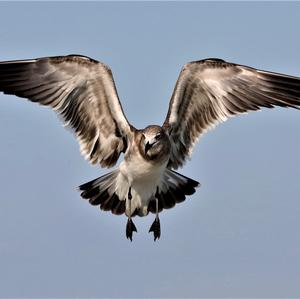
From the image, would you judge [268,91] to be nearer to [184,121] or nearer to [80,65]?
[184,121]

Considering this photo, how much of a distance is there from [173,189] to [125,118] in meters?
1.65

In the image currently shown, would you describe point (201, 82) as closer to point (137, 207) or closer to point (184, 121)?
point (184, 121)

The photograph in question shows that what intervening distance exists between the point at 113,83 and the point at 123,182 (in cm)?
195

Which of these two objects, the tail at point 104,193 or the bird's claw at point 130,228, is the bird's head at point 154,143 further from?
the bird's claw at point 130,228

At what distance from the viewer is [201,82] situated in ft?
76.9

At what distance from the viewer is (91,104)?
23438mm

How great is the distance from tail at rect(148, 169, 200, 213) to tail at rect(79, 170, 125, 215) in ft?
2.33

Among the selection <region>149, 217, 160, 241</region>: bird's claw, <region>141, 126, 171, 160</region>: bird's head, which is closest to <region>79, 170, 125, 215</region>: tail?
<region>149, 217, 160, 241</region>: bird's claw

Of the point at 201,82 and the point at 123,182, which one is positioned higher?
the point at 201,82

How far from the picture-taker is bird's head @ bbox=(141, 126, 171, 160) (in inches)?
898

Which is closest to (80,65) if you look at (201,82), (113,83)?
(113,83)

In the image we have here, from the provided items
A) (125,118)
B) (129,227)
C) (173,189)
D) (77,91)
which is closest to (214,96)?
(125,118)

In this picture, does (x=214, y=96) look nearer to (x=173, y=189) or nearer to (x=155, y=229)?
(x=173, y=189)

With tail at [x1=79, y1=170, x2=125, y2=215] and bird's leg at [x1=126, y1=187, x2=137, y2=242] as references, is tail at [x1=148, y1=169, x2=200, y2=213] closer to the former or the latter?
bird's leg at [x1=126, y1=187, x2=137, y2=242]
